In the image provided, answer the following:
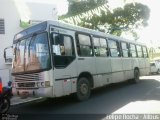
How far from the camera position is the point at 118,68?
570 inches

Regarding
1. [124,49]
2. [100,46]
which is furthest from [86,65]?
[124,49]

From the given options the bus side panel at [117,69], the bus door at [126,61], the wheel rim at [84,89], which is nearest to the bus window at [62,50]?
the wheel rim at [84,89]

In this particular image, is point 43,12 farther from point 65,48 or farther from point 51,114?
point 51,114

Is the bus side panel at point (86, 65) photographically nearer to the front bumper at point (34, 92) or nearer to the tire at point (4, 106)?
A: the front bumper at point (34, 92)

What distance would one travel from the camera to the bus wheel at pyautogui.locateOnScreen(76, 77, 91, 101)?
10609 mm

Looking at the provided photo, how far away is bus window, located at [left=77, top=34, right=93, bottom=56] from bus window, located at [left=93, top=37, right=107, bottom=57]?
1.75 feet

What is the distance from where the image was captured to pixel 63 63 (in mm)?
9844

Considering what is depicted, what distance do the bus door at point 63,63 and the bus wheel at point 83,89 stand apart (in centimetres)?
43

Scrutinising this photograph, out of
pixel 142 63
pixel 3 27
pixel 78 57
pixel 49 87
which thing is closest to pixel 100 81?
pixel 78 57

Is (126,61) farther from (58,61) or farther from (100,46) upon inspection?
(58,61)

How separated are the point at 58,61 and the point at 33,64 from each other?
2.92 feet

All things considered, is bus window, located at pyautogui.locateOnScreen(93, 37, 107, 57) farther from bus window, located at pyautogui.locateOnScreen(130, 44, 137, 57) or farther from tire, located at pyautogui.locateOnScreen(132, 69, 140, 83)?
tire, located at pyautogui.locateOnScreen(132, 69, 140, 83)

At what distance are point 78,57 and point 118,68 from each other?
428 centimetres

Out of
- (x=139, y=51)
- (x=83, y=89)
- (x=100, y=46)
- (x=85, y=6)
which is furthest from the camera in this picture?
(x=139, y=51)
